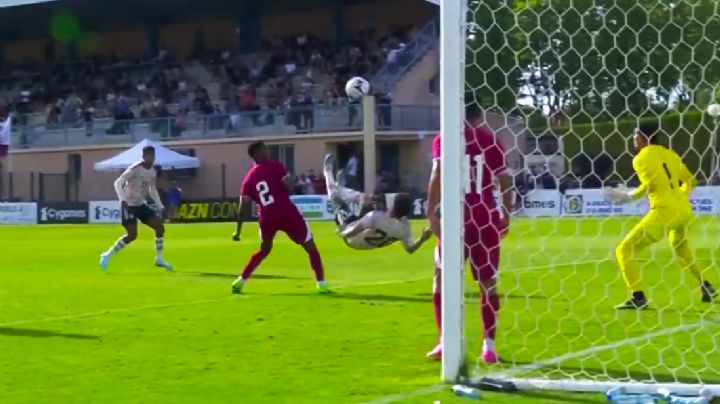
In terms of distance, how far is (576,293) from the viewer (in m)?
14.2

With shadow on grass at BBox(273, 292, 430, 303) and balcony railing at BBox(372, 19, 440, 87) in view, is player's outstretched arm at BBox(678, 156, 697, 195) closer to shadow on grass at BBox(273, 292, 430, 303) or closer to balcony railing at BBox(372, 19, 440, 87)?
shadow on grass at BBox(273, 292, 430, 303)

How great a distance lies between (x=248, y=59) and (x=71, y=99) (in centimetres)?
893

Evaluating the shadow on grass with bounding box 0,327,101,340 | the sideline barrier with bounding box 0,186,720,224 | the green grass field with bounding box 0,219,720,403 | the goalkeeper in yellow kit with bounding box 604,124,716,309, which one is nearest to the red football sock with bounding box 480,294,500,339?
the green grass field with bounding box 0,219,720,403

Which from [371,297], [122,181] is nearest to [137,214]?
[122,181]

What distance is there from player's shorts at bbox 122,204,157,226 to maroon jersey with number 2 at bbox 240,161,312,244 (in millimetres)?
5686

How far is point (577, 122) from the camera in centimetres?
1030

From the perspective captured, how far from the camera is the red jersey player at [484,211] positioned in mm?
8703

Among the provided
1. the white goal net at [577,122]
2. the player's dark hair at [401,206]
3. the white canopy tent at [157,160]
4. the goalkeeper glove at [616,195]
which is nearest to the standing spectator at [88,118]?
the white canopy tent at [157,160]

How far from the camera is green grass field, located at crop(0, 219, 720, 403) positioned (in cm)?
823

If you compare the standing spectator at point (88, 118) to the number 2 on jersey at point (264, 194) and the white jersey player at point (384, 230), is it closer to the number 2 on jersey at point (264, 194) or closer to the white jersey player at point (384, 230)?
the white jersey player at point (384, 230)

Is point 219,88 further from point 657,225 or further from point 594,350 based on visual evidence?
point 594,350

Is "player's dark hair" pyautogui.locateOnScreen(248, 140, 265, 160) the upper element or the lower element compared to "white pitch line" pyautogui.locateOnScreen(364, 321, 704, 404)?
upper

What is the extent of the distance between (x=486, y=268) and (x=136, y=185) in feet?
38.8

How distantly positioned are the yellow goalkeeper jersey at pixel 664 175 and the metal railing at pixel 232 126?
3399 centimetres
